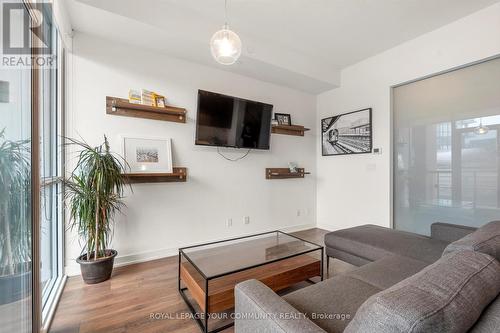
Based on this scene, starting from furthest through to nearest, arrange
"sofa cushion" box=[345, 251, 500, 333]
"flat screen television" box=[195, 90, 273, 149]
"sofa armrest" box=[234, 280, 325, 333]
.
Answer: "flat screen television" box=[195, 90, 273, 149] → "sofa armrest" box=[234, 280, 325, 333] → "sofa cushion" box=[345, 251, 500, 333]

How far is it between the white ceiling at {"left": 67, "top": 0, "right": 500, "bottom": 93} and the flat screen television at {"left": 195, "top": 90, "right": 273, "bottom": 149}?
53 centimetres

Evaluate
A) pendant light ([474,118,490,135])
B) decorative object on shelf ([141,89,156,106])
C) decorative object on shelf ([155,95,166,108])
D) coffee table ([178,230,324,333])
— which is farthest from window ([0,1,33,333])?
pendant light ([474,118,490,135])

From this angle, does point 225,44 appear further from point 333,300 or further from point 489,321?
point 489,321

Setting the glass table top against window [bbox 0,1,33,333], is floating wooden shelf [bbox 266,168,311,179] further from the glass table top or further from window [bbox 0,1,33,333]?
window [bbox 0,1,33,333]

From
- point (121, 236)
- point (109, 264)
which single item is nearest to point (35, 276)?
point (109, 264)

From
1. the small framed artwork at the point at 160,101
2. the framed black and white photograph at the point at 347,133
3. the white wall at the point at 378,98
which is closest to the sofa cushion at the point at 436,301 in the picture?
the white wall at the point at 378,98

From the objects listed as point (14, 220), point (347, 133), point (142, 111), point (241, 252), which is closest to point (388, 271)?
point (241, 252)

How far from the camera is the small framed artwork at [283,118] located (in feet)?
12.9

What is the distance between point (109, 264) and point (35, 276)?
0.95 m

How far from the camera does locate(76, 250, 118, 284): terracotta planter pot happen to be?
2247 millimetres

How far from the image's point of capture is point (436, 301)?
686mm

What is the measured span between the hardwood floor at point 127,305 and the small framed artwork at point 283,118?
2349 millimetres

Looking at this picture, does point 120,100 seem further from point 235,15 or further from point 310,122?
point 310,122

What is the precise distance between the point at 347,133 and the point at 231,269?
9.97ft
